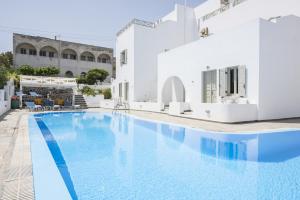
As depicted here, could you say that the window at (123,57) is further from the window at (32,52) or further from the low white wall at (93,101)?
the window at (32,52)

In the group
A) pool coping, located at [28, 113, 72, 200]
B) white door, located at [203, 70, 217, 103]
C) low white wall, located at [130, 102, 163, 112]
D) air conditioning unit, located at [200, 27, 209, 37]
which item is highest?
air conditioning unit, located at [200, 27, 209, 37]

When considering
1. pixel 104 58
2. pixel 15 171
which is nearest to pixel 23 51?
pixel 104 58

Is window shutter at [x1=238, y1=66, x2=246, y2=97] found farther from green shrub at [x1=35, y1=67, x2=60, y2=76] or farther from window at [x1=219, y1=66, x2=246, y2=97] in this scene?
green shrub at [x1=35, y1=67, x2=60, y2=76]

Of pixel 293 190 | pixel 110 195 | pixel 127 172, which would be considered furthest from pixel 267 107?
pixel 110 195

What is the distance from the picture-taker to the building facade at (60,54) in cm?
4400

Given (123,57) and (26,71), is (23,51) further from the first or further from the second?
(123,57)

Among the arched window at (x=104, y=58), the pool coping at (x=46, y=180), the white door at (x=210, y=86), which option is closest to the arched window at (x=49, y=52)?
the arched window at (x=104, y=58)

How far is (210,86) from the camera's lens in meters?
15.0

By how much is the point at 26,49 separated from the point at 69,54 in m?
8.45

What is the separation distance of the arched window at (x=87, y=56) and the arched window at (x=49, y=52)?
5.86m

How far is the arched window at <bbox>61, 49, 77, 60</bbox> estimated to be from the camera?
4916cm

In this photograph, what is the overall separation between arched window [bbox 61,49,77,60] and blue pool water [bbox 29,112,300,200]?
44.2 m

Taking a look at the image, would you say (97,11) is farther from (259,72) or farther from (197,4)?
(259,72)

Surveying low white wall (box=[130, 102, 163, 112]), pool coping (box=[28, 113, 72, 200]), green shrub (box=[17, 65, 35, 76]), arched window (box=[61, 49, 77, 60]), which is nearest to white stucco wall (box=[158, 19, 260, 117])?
low white wall (box=[130, 102, 163, 112])
